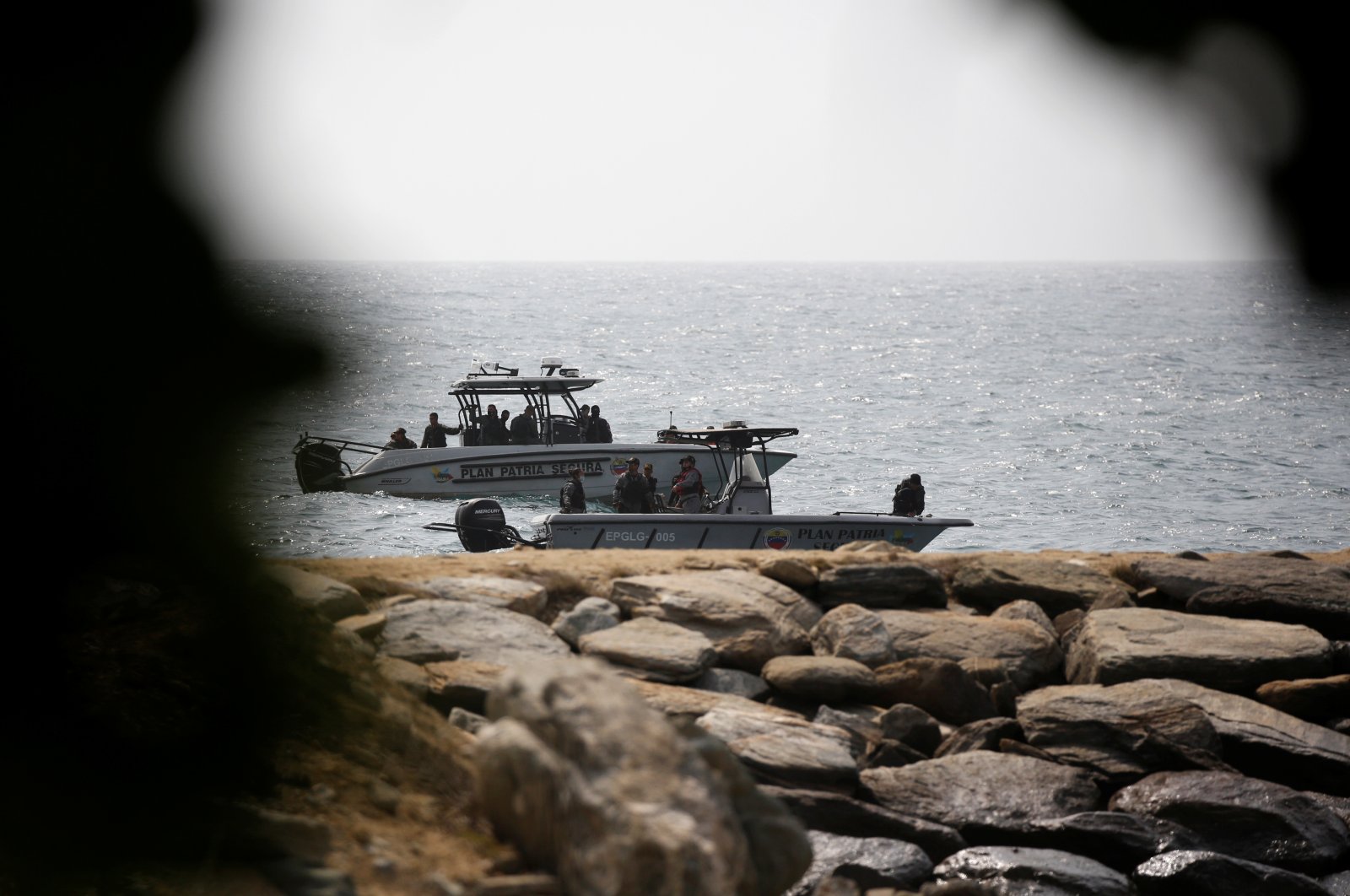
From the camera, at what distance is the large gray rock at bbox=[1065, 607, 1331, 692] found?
9023 millimetres

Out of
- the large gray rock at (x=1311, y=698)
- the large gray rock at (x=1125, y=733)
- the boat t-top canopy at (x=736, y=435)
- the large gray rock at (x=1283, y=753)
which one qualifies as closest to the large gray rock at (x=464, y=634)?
the large gray rock at (x=1125, y=733)

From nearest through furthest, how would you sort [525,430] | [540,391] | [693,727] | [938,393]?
1. [693,727]
2. [540,391]
3. [525,430]
4. [938,393]

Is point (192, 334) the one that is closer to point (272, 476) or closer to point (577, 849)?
point (272, 476)

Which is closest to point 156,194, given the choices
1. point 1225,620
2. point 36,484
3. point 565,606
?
point 36,484

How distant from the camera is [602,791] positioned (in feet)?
12.2

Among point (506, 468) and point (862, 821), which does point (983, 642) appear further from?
point (506, 468)

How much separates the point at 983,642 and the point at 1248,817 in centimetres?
196

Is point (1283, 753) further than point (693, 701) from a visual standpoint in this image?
Yes

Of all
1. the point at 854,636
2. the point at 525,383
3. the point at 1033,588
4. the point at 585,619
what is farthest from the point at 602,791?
the point at 525,383

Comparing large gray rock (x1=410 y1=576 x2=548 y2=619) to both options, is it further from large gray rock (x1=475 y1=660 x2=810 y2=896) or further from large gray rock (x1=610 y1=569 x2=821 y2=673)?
large gray rock (x1=475 y1=660 x2=810 y2=896)

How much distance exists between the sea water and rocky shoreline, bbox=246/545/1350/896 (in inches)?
52.1

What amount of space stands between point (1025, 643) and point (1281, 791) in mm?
1832

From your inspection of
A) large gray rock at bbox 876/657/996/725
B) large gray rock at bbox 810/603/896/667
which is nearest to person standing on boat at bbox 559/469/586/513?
large gray rock at bbox 810/603/896/667

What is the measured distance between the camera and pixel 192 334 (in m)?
1.84
